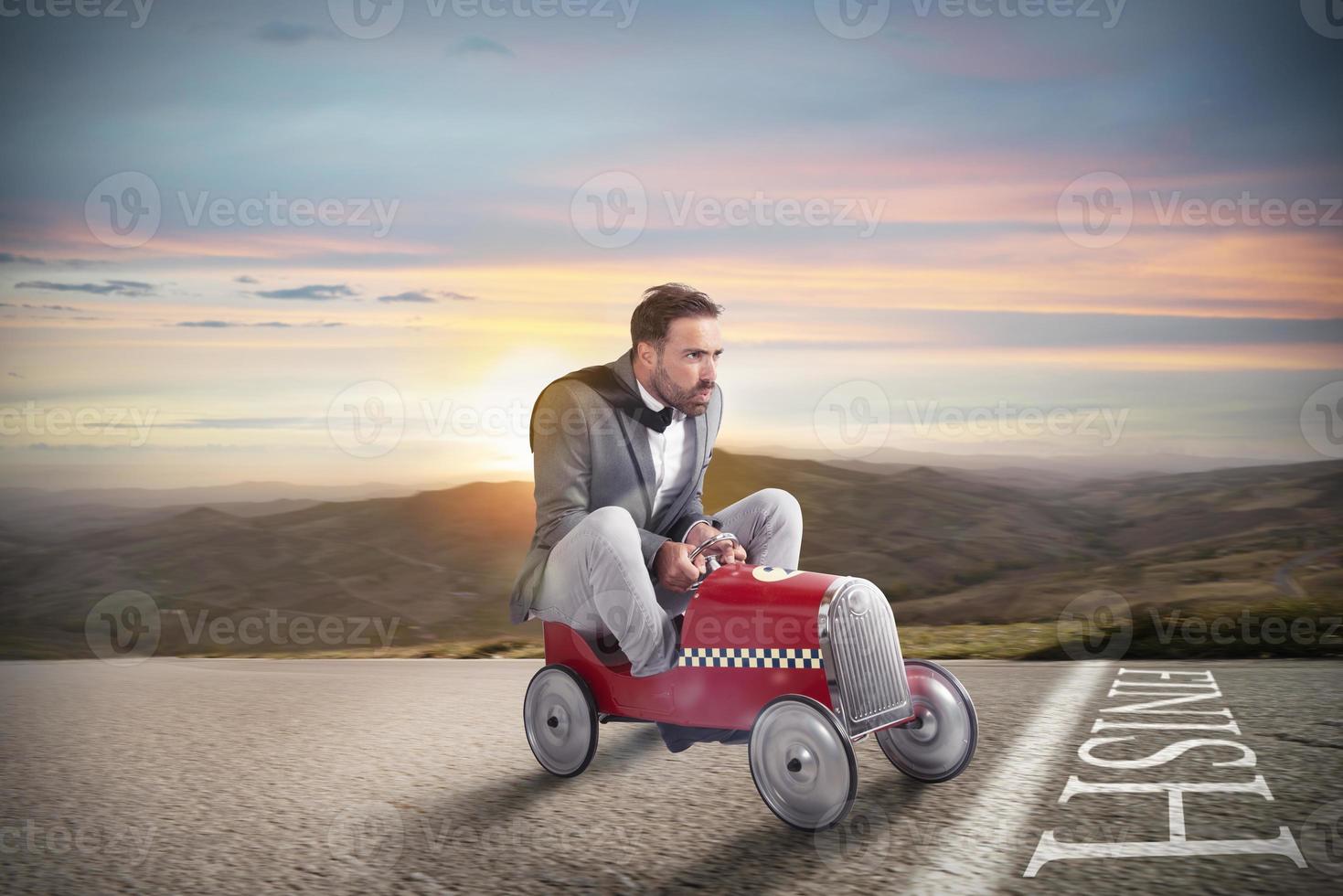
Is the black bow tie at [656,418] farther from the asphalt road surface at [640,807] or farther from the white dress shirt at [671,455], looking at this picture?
the asphalt road surface at [640,807]

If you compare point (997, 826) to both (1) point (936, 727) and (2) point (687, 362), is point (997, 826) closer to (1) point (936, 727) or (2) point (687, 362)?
(1) point (936, 727)

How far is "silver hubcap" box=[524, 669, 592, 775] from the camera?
161 inches

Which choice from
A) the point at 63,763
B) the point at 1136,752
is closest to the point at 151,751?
the point at 63,763

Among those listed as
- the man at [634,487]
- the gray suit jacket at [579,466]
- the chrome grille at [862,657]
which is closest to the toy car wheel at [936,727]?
the chrome grille at [862,657]

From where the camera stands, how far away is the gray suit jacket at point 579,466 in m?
4.07

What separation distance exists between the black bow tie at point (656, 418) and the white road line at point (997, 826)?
1.52 m

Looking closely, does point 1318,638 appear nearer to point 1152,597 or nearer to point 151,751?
point 1152,597

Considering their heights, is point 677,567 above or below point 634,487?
below

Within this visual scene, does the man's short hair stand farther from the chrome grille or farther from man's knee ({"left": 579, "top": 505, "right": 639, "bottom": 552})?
the chrome grille

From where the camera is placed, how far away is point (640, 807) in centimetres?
369

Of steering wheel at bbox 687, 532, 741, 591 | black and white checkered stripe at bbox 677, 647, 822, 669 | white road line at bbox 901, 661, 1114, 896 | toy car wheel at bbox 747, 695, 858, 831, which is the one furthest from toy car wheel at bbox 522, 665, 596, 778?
white road line at bbox 901, 661, 1114, 896

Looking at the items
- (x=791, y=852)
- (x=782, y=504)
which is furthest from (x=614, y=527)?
(x=791, y=852)

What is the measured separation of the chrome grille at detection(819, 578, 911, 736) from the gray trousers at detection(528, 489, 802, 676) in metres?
0.58

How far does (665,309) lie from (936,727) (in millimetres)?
1641
